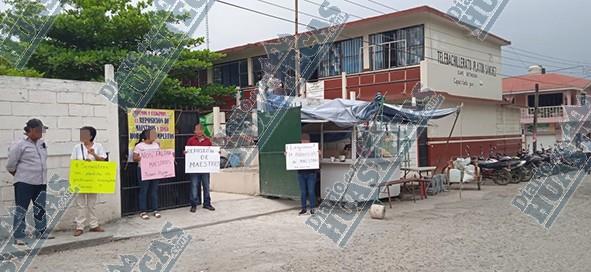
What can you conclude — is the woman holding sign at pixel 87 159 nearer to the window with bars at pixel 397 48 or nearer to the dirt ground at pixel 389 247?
the dirt ground at pixel 389 247

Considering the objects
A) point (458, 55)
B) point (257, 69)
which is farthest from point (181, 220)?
point (257, 69)

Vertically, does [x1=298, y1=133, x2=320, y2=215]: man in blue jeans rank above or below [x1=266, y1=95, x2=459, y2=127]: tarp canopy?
below

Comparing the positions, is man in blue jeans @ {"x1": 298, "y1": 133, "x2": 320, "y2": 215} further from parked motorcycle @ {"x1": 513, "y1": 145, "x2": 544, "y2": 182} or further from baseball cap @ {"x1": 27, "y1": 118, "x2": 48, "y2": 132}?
parked motorcycle @ {"x1": 513, "y1": 145, "x2": 544, "y2": 182}

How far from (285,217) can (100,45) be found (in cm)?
1468

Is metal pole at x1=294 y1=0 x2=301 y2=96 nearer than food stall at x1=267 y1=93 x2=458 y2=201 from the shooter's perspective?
No

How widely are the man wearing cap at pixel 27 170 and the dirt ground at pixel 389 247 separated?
79 cm

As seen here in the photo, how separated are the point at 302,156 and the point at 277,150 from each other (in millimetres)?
1284

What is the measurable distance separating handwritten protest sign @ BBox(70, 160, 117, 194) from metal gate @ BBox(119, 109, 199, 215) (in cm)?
119

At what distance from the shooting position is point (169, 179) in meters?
9.80

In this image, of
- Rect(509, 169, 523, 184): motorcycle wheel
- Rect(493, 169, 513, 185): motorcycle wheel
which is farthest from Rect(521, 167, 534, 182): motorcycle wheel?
Rect(493, 169, 513, 185): motorcycle wheel

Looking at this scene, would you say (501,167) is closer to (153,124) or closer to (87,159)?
(153,124)

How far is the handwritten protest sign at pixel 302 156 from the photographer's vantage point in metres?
9.95

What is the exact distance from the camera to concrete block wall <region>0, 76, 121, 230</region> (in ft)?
23.6

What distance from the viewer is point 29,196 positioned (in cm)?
693
